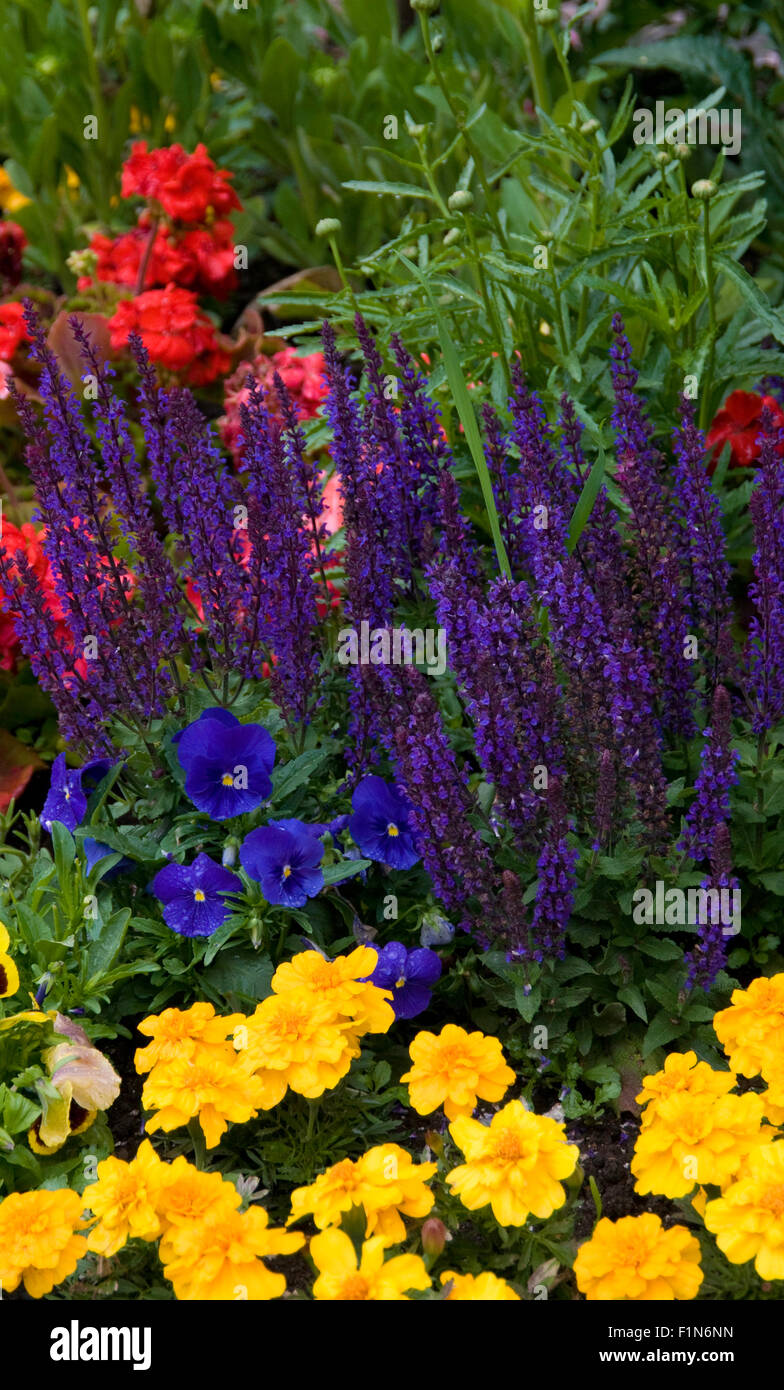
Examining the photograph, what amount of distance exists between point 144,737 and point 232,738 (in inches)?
7.9

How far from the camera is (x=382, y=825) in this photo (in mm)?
2740

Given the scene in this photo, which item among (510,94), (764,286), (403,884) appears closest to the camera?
(403,884)

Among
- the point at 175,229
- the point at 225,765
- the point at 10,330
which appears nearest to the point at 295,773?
the point at 225,765

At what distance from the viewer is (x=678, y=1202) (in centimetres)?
231

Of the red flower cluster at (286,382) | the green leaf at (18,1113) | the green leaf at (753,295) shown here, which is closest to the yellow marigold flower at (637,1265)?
the green leaf at (18,1113)

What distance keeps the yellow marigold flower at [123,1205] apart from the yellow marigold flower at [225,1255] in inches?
1.8

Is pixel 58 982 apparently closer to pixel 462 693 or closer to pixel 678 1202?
pixel 462 693

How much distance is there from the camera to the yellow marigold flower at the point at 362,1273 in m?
1.92

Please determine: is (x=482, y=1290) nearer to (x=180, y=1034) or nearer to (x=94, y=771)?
(x=180, y=1034)

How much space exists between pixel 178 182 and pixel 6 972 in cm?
285

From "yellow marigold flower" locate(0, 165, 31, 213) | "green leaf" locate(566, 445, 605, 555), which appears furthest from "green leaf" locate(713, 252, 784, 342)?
"yellow marigold flower" locate(0, 165, 31, 213)

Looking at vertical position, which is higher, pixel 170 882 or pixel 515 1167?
pixel 170 882
